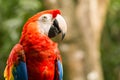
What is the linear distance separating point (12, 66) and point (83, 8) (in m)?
1.97

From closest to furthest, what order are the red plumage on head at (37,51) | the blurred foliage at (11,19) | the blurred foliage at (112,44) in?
the red plumage on head at (37,51), the blurred foliage at (11,19), the blurred foliage at (112,44)

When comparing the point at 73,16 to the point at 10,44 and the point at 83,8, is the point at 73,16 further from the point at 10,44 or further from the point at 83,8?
the point at 10,44

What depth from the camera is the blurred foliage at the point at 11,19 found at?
452cm

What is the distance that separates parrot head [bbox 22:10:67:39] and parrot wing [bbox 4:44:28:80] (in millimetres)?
116

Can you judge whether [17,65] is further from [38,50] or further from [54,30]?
[54,30]

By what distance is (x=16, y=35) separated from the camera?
4.50 meters

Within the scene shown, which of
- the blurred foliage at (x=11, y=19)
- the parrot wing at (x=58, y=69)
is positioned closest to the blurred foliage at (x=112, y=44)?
the blurred foliage at (x=11, y=19)

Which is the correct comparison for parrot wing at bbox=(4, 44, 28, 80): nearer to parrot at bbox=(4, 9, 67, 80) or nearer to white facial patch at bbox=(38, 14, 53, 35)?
parrot at bbox=(4, 9, 67, 80)

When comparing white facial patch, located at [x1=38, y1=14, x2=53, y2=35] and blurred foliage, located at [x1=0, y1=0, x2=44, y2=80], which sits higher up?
blurred foliage, located at [x1=0, y1=0, x2=44, y2=80]

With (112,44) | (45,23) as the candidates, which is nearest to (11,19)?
(112,44)

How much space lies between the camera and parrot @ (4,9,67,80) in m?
2.63

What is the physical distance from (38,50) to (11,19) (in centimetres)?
202

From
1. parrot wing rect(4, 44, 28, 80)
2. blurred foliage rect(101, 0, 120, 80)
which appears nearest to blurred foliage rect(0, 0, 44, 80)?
blurred foliage rect(101, 0, 120, 80)

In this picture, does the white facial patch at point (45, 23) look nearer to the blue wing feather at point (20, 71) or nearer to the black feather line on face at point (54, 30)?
the black feather line on face at point (54, 30)
